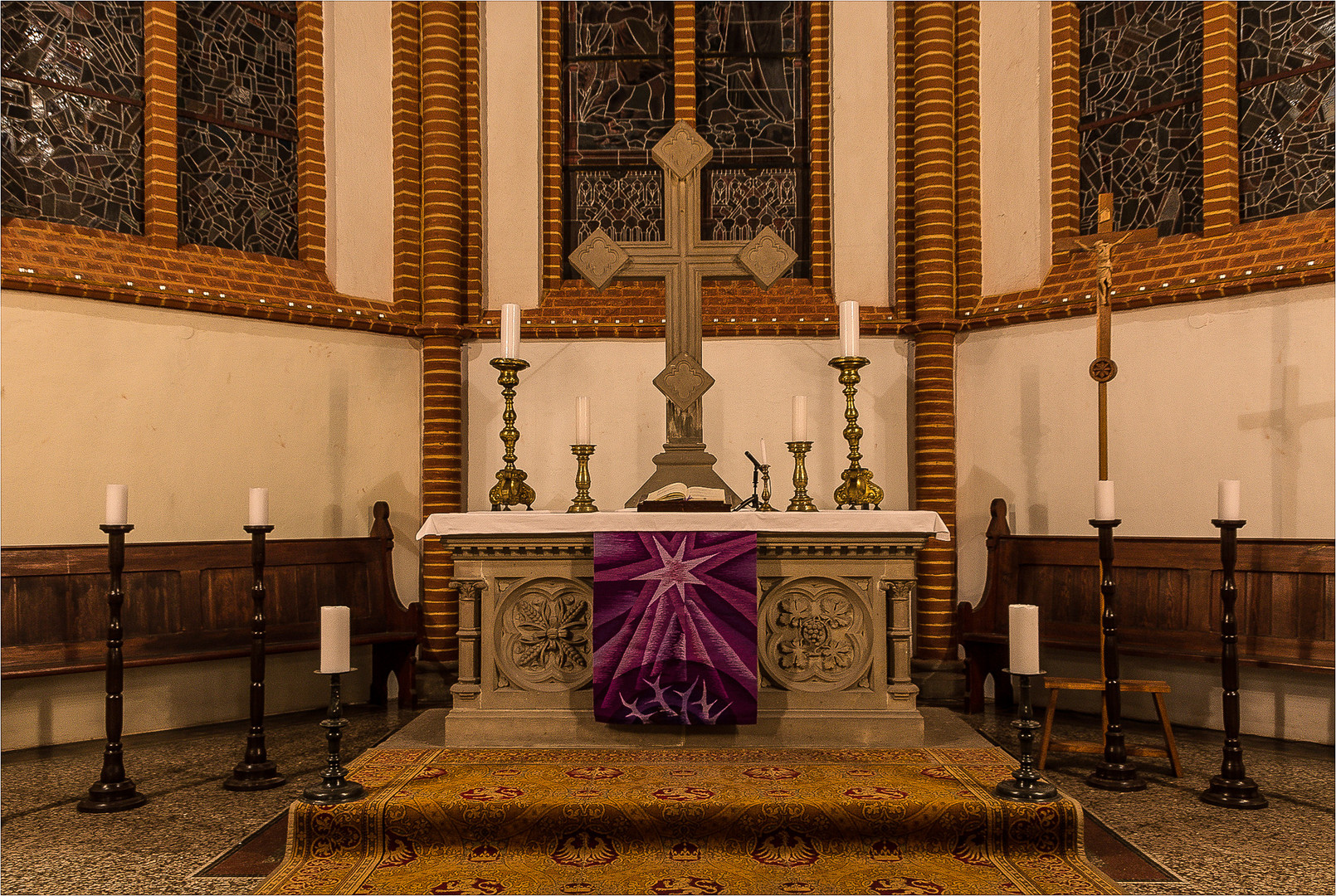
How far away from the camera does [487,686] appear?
4586 millimetres

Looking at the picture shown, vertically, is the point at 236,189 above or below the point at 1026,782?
above

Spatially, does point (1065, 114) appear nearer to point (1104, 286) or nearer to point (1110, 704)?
point (1104, 286)

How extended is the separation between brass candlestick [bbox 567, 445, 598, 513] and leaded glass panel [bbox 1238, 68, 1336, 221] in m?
Result: 4.51

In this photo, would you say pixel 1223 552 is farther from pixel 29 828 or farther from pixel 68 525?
pixel 68 525

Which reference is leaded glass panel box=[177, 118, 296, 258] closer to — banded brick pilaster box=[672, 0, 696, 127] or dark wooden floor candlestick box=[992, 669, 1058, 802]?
banded brick pilaster box=[672, 0, 696, 127]

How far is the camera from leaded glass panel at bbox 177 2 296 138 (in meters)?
6.51

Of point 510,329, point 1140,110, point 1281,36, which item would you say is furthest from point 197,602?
point 1281,36

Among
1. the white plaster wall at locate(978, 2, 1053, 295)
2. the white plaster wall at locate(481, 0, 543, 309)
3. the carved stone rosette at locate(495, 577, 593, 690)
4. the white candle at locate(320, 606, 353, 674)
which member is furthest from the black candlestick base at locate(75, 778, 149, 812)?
the white plaster wall at locate(978, 2, 1053, 295)

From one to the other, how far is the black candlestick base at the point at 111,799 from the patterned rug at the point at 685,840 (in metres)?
1.25

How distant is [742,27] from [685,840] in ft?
20.2

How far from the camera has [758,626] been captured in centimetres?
457

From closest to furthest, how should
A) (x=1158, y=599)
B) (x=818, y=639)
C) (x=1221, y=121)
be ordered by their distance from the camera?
1. (x=818, y=639)
2. (x=1158, y=599)
3. (x=1221, y=121)

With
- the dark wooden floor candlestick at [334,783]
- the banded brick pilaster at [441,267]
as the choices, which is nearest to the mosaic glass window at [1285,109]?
the banded brick pilaster at [441,267]

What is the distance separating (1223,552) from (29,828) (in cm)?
551
